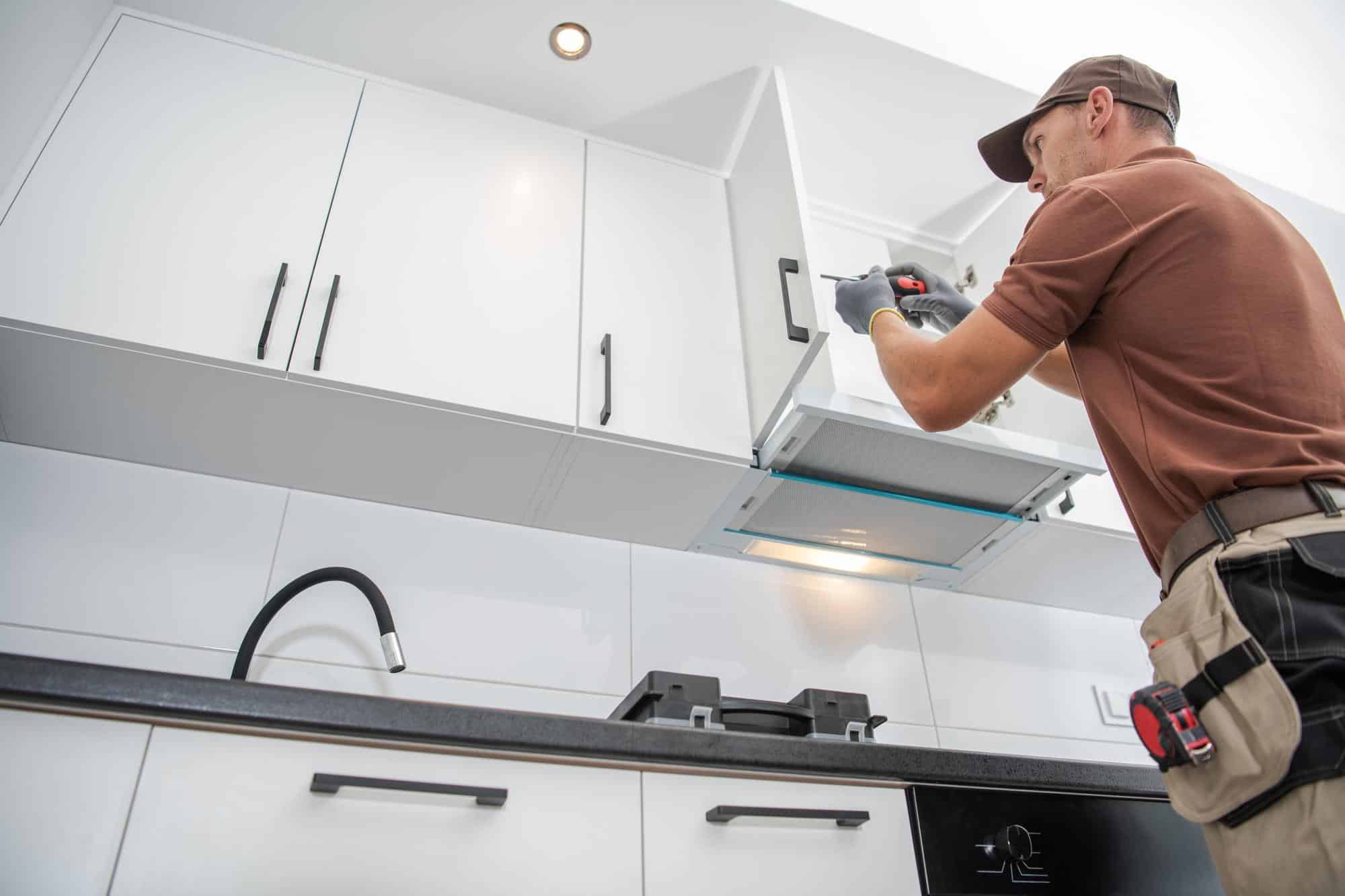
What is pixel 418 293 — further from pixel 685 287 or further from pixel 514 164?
pixel 685 287

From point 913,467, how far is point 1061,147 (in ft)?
2.10

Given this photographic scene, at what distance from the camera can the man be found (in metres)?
0.75

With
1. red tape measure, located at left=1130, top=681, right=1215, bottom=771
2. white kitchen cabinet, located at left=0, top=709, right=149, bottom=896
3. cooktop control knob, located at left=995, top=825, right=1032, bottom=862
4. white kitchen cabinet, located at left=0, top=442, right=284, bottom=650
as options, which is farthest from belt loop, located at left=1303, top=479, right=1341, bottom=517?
white kitchen cabinet, located at left=0, top=442, right=284, bottom=650

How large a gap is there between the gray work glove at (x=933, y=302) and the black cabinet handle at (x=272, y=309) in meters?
1.09

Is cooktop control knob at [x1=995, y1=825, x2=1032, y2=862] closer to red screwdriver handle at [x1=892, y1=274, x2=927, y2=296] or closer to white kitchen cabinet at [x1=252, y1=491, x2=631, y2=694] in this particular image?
white kitchen cabinet at [x1=252, y1=491, x2=631, y2=694]

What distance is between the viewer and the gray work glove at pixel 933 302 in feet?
5.25

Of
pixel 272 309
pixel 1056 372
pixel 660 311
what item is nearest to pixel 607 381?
pixel 660 311

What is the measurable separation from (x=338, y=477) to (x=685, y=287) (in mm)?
802

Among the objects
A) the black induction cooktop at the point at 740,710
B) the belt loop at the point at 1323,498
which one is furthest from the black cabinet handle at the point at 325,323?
the belt loop at the point at 1323,498

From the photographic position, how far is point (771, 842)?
1.09 metres

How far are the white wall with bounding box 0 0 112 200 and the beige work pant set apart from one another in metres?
1.79

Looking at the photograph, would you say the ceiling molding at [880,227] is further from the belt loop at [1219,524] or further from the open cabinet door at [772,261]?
the belt loop at [1219,524]

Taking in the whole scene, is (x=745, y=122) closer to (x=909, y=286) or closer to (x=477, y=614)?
(x=909, y=286)

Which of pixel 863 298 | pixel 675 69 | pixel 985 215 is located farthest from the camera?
pixel 985 215
